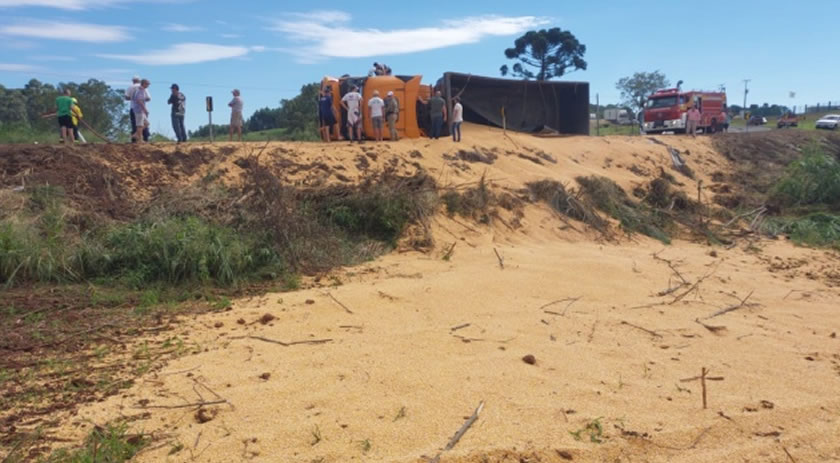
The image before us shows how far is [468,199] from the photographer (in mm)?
11297

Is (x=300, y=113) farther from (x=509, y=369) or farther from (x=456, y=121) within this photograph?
(x=509, y=369)

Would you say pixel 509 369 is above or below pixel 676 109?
below

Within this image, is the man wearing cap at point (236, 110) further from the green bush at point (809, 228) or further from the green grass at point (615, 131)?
the green grass at point (615, 131)

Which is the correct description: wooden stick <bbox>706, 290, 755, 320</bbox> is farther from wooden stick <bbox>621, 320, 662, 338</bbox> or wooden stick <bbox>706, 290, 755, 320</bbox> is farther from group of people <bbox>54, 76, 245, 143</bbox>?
group of people <bbox>54, 76, 245, 143</bbox>

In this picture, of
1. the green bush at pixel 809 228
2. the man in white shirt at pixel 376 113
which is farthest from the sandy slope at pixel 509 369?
the man in white shirt at pixel 376 113

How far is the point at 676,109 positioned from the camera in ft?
89.1

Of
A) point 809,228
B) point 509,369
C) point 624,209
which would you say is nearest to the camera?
point 509,369

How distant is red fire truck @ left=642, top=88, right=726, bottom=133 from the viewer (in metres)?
27.0

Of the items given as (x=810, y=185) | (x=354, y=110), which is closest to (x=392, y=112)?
(x=354, y=110)

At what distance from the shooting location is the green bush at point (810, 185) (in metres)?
15.4

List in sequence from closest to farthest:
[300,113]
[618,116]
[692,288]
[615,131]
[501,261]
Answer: [692,288] → [501,261] → [300,113] → [615,131] → [618,116]

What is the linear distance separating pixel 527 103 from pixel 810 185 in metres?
7.69

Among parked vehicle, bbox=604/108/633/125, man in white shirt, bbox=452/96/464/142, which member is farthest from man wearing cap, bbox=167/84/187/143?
parked vehicle, bbox=604/108/633/125

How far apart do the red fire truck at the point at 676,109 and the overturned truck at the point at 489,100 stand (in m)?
9.20
